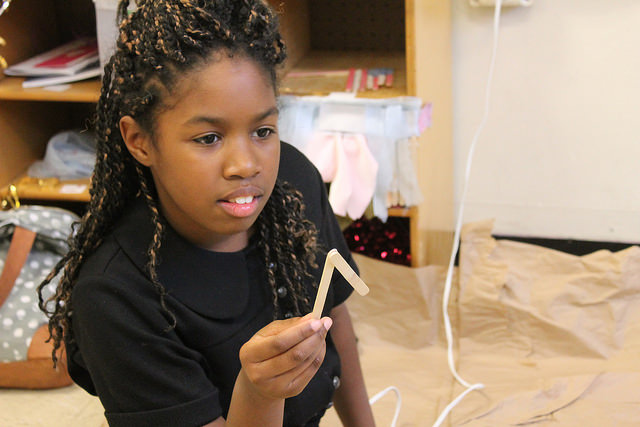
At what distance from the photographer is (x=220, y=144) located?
742mm

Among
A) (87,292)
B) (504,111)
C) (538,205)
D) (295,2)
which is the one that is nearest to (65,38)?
(295,2)

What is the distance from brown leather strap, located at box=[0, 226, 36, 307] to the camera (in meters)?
1.53

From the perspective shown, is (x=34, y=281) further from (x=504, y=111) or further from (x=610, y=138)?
(x=610, y=138)

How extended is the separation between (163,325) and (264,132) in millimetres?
224

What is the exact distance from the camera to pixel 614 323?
5.14 ft

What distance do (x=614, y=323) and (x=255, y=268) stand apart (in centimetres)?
98

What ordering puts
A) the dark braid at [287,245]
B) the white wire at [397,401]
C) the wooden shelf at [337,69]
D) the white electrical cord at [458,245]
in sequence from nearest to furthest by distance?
the dark braid at [287,245] < the white wire at [397,401] < the white electrical cord at [458,245] < the wooden shelf at [337,69]

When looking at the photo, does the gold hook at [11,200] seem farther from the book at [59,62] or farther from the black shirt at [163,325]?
the black shirt at [163,325]

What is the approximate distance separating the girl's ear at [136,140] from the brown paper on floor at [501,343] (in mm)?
789

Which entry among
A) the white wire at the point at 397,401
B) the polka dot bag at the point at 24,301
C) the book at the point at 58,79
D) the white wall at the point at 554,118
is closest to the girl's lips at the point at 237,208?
the white wire at the point at 397,401

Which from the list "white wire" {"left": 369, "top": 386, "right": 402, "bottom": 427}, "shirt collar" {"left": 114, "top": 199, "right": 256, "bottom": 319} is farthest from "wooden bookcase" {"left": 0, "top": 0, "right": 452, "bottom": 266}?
"shirt collar" {"left": 114, "top": 199, "right": 256, "bottom": 319}

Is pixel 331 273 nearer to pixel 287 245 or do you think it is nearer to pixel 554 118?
pixel 287 245

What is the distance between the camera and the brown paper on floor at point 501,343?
4.51 feet

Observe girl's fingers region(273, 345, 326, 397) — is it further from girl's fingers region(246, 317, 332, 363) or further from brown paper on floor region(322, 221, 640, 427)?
brown paper on floor region(322, 221, 640, 427)
